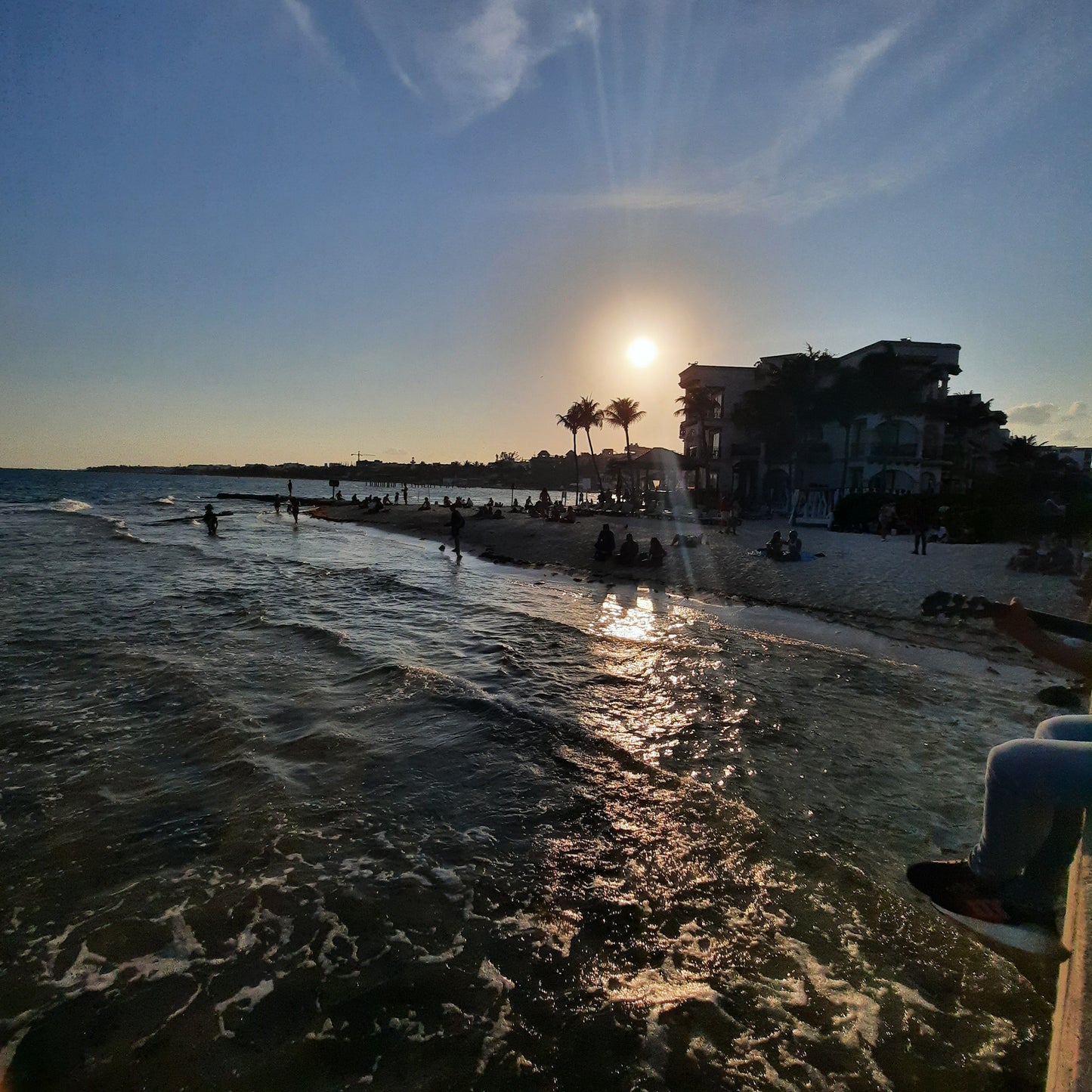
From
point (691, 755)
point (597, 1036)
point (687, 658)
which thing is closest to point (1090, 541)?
point (687, 658)

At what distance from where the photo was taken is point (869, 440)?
A: 46.6 metres

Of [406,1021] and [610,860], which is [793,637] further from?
[406,1021]

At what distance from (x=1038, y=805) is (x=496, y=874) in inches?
150

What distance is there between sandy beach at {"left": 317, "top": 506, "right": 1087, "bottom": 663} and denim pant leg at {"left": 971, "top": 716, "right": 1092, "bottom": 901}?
10.7 meters

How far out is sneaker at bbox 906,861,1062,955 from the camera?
3473mm

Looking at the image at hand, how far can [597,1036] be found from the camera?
3.35 metres

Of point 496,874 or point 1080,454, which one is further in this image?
point 1080,454

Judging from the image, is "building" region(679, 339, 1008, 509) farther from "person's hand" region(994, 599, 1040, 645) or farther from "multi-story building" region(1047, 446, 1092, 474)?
"person's hand" region(994, 599, 1040, 645)

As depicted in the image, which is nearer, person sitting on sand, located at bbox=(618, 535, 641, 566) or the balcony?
person sitting on sand, located at bbox=(618, 535, 641, 566)

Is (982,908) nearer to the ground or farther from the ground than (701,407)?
nearer to the ground

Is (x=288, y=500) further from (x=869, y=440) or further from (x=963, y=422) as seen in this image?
(x=963, y=422)

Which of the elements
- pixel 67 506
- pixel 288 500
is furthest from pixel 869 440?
pixel 67 506

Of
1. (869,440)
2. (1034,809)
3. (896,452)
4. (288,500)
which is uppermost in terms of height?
(869,440)

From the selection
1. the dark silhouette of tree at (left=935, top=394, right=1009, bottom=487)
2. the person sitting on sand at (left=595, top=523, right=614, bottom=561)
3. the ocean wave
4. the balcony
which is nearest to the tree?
the balcony
